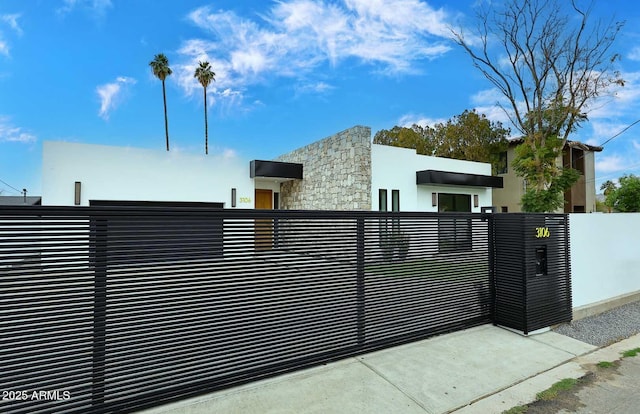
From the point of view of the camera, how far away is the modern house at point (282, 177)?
8.38m

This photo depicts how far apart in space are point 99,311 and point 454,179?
39.8ft

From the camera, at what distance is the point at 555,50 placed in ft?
44.4

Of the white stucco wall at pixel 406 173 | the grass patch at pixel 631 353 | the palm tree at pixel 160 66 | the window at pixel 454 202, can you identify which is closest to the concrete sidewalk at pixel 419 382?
the grass patch at pixel 631 353

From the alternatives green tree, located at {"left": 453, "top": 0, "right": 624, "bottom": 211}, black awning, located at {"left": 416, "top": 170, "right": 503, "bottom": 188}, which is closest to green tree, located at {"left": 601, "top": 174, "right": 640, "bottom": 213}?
green tree, located at {"left": 453, "top": 0, "right": 624, "bottom": 211}

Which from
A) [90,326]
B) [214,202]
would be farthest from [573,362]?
[214,202]

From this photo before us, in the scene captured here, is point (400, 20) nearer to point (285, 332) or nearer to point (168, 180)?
point (168, 180)

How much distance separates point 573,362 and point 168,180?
967 centimetres

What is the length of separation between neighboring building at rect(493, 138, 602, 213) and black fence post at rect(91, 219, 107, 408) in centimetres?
1856

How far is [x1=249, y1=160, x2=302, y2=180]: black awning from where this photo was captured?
10.7 meters

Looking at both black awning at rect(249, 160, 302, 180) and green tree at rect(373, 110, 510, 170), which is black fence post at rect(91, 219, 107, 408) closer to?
black awning at rect(249, 160, 302, 180)

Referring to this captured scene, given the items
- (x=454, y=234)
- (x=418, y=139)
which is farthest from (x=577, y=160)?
(x=454, y=234)

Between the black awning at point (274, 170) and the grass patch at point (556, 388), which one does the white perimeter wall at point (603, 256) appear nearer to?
the grass patch at point (556, 388)

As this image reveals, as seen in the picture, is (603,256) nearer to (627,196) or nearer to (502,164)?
(627,196)

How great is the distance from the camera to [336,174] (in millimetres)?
10891
